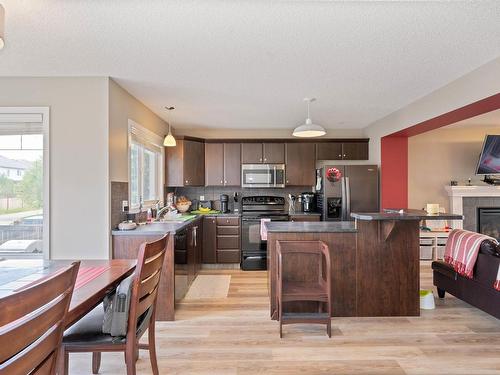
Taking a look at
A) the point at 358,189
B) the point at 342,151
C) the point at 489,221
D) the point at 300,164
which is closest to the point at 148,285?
the point at 358,189

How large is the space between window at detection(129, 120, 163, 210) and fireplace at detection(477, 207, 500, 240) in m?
5.44

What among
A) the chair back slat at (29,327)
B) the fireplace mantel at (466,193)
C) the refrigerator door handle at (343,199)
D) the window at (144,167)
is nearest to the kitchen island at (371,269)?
the window at (144,167)

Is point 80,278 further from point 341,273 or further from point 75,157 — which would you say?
point 341,273

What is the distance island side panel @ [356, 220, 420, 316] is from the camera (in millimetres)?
3174

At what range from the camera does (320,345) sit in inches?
103

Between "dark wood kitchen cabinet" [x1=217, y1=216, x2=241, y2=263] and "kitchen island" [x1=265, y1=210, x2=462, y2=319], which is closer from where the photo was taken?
"kitchen island" [x1=265, y1=210, x2=462, y2=319]

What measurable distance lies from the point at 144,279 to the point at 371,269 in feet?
7.59

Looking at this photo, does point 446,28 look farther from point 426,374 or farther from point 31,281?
point 31,281

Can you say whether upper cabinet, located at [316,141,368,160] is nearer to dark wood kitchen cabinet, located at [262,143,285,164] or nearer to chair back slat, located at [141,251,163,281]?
dark wood kitchen cabinet, located at [262,143,285,164]

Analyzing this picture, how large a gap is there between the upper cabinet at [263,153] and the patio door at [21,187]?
3.25 m

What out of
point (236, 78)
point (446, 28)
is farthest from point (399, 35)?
point (236, 78)

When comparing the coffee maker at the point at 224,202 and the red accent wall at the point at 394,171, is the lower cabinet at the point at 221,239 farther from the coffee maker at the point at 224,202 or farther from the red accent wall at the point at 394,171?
the red accent wall at the point at 394,171

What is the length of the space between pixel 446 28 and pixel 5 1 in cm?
280

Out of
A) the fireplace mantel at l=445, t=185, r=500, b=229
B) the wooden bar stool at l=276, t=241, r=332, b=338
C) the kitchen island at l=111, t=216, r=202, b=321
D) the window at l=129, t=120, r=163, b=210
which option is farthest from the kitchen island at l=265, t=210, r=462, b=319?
the fireplace mantel at l=445, t=185, r=500, b=229
